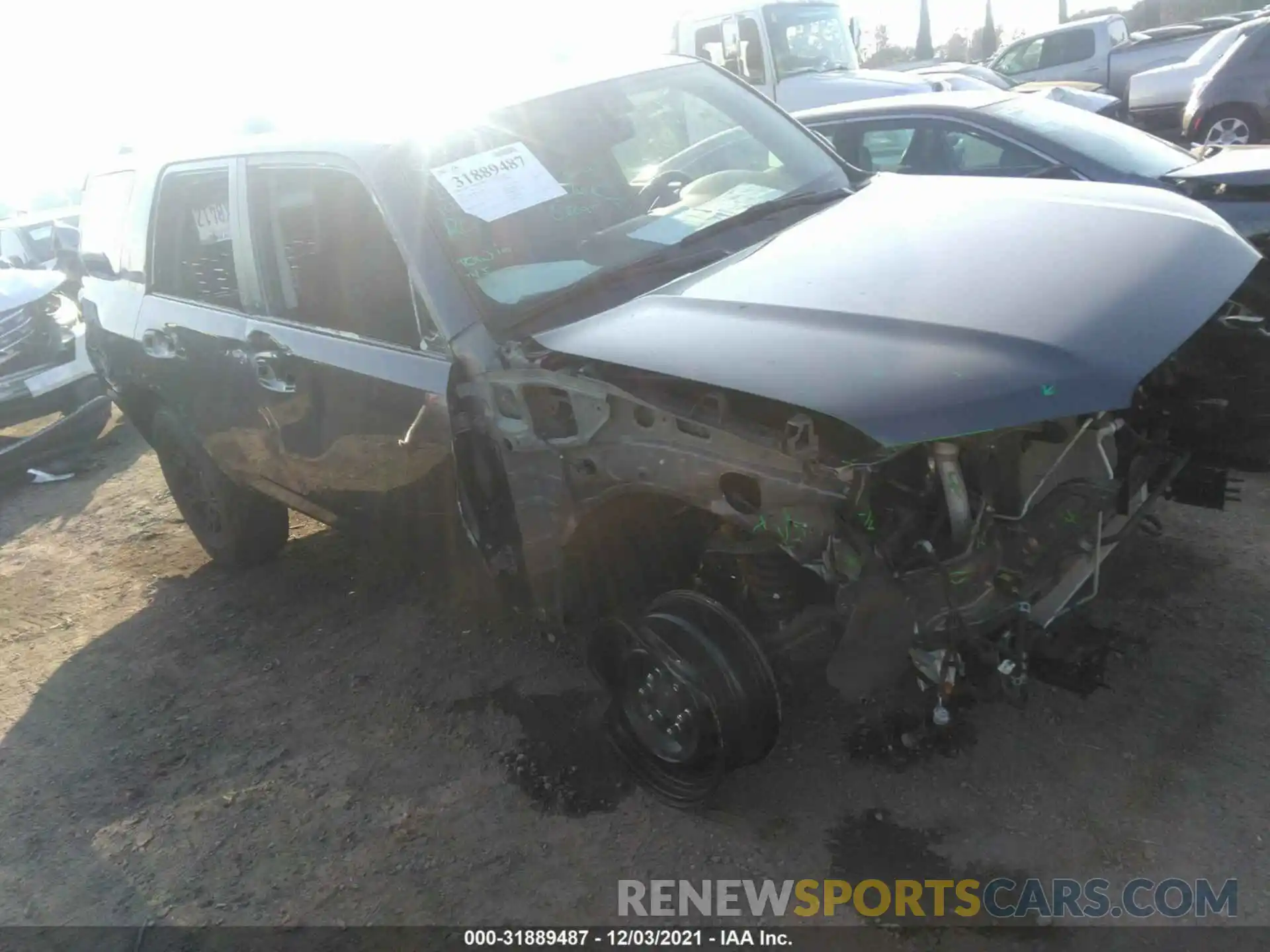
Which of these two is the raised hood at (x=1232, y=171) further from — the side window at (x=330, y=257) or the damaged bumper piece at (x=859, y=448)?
the side window at (x=330, y=257)

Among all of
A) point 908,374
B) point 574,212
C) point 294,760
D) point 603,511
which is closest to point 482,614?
point 294,760

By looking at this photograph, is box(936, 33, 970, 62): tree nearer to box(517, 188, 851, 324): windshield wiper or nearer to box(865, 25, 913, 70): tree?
box(865, 25, 913, 70): tree

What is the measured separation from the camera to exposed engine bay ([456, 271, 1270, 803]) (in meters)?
2.28

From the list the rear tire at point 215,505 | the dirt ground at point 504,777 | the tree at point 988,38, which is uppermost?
the rear tire at point 215,505

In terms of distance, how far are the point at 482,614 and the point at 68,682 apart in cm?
182

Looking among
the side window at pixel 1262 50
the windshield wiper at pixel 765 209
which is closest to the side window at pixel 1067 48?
the side window at pixel 1262 50

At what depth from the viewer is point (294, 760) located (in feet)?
11.2

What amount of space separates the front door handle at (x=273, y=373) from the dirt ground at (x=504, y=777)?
786 mm

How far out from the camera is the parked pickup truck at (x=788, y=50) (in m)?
9.83

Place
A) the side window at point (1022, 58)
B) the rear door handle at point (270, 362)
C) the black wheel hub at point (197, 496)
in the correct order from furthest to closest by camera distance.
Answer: the side window at point (1022, 58) → the black wheel hub at point (197, 496) → the rear door handle at point (270, 362)

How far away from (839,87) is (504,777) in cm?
853

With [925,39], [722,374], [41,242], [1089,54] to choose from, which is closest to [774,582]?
[722,374]

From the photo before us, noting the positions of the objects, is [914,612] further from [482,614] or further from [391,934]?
[482,614]

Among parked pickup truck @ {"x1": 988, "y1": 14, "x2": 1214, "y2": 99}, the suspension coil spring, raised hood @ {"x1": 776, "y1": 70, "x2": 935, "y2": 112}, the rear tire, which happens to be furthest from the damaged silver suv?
parked pickup truck @ {"x1": 988, "y1": 14, "x2": 1214, "y2": 99}
